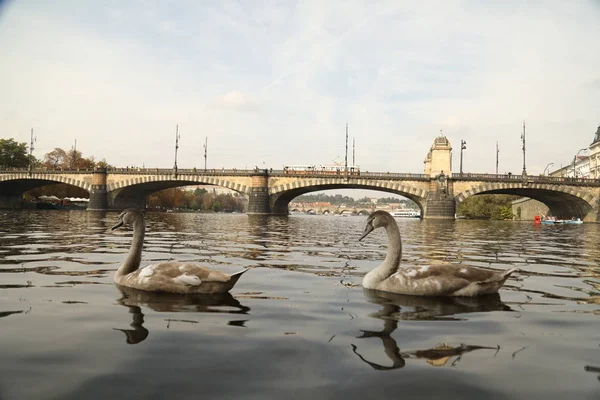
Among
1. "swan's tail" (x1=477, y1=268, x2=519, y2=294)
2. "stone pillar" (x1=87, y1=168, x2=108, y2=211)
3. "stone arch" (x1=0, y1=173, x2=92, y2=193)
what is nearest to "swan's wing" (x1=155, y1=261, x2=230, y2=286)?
"swan's tail" (x1=477, y1=268, x2=519, y2=294)

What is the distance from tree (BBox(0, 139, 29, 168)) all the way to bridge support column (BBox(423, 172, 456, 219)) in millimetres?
69447

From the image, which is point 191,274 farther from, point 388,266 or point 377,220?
point 377,220

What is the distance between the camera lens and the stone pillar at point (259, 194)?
60.1m

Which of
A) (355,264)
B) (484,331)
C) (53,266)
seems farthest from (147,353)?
(355,264)

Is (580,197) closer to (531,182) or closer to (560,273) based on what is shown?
(531,182)

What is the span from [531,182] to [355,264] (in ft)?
166

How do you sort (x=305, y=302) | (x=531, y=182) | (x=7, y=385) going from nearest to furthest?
(x=7, y=385)
(x=305, y=302)
(x=531, y=182)

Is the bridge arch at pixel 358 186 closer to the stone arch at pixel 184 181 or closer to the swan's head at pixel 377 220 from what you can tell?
the stone arch at pixel 184 181

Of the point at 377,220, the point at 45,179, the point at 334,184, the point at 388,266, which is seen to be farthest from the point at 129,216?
the point at 45,179

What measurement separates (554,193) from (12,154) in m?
83.7

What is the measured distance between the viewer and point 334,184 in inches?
2373

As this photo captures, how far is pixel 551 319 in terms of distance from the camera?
4973 mm

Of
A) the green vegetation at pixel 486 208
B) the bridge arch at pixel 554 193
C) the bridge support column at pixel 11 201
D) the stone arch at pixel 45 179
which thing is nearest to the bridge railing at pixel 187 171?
the stone arch at pixel 45 179

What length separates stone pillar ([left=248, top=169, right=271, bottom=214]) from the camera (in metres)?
60.1
